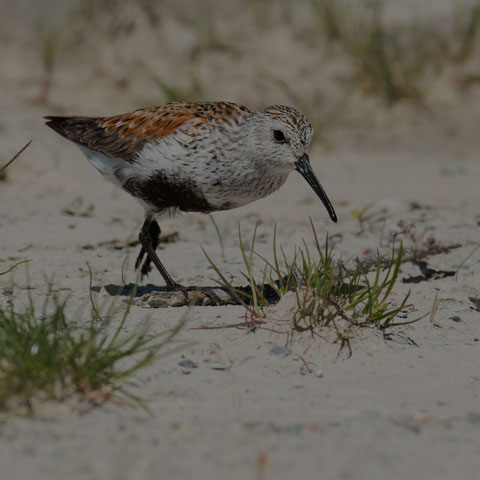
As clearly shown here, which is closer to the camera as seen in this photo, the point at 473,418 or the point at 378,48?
the point at 473,418

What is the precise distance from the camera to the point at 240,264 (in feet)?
21.2

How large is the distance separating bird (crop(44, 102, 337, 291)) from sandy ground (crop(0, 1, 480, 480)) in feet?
2.41

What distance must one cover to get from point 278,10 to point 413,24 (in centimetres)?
204

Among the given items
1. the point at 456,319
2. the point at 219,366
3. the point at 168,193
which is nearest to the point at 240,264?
the point at 168,193

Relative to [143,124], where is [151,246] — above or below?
below

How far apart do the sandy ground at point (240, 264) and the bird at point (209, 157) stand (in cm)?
74

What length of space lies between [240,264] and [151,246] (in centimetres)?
70

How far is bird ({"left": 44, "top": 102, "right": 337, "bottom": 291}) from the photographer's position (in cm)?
559

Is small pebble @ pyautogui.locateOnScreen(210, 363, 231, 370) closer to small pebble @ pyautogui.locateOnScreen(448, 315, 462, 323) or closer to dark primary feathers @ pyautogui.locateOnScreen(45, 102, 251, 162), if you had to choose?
small pebble @ pyautogui.locateOnScreen(448, 315, 462, 323)

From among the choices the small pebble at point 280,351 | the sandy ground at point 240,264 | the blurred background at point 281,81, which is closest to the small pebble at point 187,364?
the sandy ground at point 240,264

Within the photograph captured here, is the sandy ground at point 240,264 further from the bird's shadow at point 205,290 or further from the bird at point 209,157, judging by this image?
the bird at point 209,157

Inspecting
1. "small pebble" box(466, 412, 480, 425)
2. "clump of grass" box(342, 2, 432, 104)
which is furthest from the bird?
"clump of grass" box(342, 2, 432, 104)

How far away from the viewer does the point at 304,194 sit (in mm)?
8719

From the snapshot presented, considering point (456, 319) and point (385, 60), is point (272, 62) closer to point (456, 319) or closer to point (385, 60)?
point (385, 60)
